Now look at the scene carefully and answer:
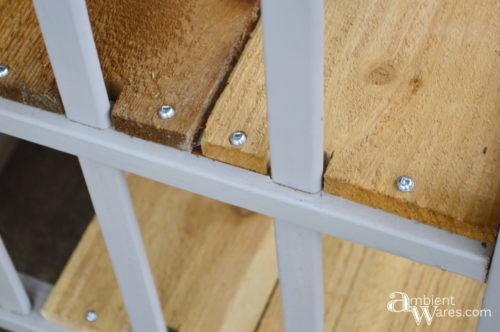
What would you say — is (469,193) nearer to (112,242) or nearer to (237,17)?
(237,17)

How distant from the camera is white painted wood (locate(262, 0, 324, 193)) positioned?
0.38m

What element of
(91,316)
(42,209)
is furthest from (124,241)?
(42,209)

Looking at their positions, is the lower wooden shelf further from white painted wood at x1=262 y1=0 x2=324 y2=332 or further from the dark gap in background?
white painted wood at x1=262 y1=0 x2=324 y2=332

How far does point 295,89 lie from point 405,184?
0.10 metres

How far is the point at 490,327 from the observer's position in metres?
0.52

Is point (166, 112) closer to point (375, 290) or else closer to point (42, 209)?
point (375, 290)

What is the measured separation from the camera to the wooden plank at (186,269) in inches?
35.6

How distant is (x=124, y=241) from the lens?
0.67 meters

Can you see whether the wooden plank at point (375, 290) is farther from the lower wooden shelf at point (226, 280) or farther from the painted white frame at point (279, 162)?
the painted white frame at point (279, 162)

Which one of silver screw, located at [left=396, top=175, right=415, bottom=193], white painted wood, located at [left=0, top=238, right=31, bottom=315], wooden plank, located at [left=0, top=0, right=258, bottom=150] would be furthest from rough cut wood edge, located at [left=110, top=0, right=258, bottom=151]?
white painted wood, located at [left=0, top=238, right=31, bottom=315]

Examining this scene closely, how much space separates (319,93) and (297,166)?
0.06 m

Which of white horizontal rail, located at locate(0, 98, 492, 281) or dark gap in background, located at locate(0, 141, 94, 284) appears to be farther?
dark gap in background, located at locate(0, 141, 94, 284)

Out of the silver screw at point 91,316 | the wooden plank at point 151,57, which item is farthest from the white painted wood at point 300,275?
the silver screw at point 91,316

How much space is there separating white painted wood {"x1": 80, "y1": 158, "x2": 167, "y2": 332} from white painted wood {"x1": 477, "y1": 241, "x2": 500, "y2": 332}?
271mm
